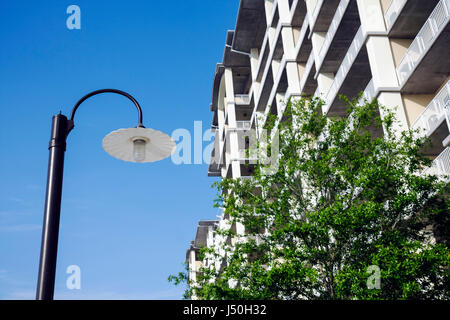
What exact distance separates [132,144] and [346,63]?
1883 centimetres

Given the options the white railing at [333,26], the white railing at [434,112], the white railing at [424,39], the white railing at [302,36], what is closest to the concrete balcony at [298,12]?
the white railing at [302,36]

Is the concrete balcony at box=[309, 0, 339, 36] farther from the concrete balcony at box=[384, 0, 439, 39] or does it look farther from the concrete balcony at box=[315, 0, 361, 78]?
the concrete balcony at box=[384, 0, 439, 39]

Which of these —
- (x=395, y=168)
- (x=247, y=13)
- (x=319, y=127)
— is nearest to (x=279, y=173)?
(x=319, y=127)

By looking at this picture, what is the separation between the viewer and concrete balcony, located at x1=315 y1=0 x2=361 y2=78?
23.6 meters

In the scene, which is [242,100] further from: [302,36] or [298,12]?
[302,36]

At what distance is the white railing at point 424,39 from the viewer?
1697 cm

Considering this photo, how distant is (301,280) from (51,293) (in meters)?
10.2

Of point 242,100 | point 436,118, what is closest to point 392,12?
point 436,118

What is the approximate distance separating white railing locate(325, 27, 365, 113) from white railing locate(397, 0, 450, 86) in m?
2.60

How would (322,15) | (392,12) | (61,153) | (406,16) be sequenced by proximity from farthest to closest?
(322,15), (392,12), (406,16), (61,153)

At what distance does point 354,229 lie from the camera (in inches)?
543
